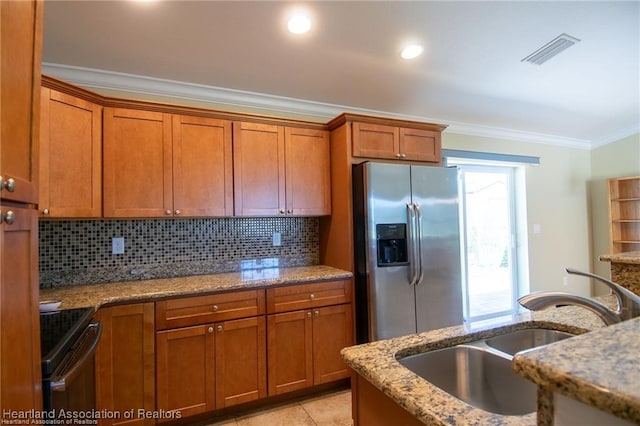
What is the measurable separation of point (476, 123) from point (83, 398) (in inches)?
164

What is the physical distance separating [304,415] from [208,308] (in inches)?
38.5

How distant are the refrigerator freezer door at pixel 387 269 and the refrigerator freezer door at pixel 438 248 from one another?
4.0 inches

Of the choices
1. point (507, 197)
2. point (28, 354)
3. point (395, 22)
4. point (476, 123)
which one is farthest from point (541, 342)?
point (507, 197)

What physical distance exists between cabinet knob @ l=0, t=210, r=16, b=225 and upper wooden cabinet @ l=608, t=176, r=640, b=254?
5.79m

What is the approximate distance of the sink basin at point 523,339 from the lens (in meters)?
1.07

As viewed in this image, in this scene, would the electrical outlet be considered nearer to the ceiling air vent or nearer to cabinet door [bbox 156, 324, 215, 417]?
cabinet door [bbox 156, 324, 215, 417]

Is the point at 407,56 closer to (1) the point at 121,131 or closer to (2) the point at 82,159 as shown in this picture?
(1) the point at 121,131

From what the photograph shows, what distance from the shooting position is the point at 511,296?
13.8ft

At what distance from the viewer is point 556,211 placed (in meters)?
4.39

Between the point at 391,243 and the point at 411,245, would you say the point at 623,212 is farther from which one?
the point at 391,243

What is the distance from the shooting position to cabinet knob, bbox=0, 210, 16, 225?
0.77 metres

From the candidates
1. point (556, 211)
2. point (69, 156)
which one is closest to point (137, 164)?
point (69, 156)

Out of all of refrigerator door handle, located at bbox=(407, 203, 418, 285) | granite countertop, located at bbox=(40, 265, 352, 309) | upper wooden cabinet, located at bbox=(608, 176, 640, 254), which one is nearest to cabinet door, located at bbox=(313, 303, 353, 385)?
granite countertop, located at bbox=(40, 265, 352, 309)

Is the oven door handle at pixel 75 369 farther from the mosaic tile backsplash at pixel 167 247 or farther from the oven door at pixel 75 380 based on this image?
the mosaic tile backsplash at pixel 167 247
